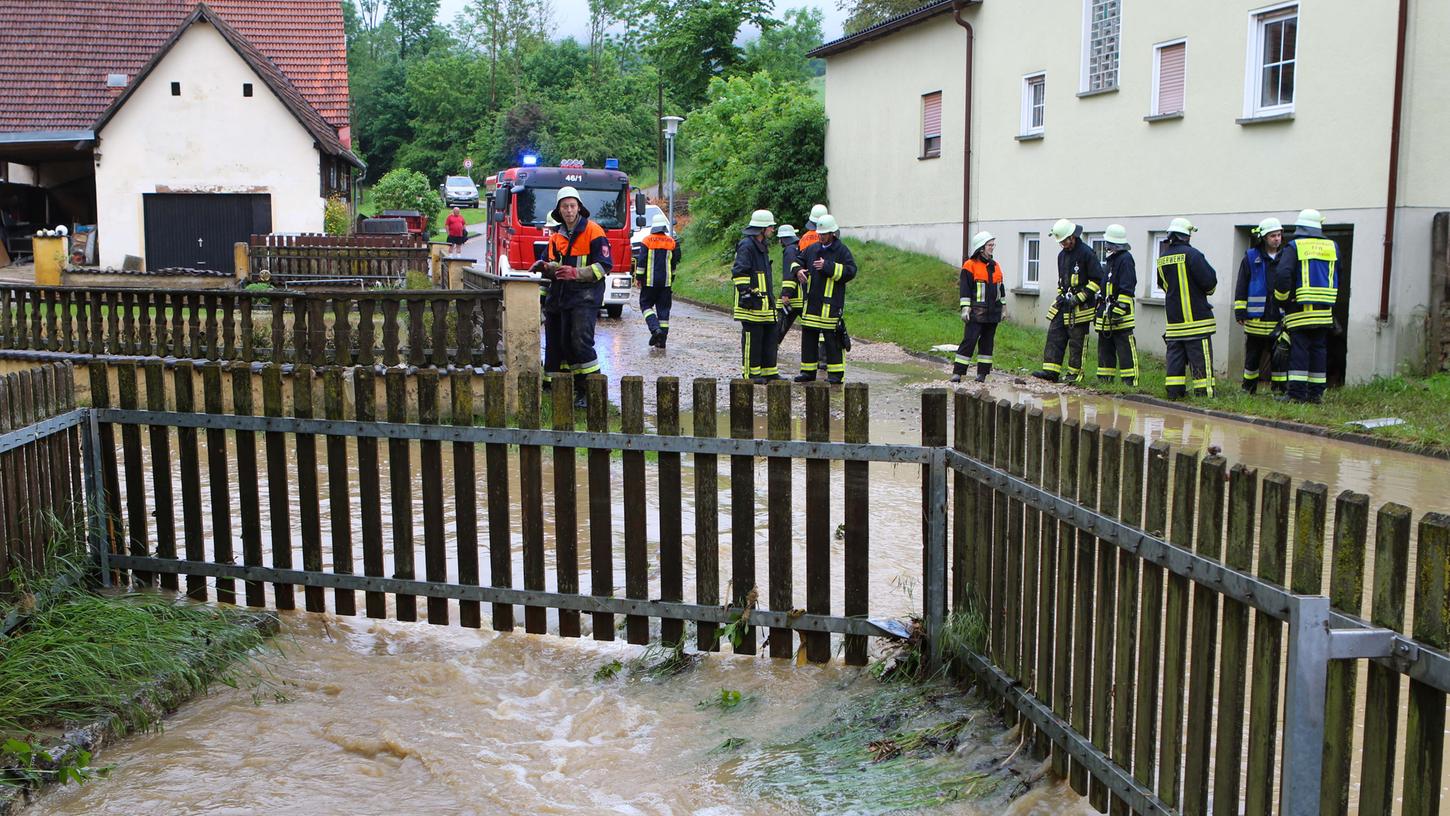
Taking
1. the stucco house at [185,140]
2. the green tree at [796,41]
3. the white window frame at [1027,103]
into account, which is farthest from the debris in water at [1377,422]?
the green tree at [796,41]

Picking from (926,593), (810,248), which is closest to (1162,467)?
(926,593)

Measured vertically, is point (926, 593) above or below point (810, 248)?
below

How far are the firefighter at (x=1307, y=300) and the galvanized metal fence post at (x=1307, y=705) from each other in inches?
482

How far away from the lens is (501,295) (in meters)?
12.2

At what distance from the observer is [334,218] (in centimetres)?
3222

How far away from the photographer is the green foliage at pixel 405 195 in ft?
203

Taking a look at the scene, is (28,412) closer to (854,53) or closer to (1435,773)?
(1435,773)

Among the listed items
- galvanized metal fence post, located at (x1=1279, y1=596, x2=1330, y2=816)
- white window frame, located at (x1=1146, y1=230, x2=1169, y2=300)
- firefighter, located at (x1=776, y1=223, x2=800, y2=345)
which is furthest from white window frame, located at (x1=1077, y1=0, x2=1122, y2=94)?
galvanized metal fence post, located at (x1=1279, y1=596, x2=1330, y2=816)

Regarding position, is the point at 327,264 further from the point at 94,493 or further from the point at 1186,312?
the point at 94,493

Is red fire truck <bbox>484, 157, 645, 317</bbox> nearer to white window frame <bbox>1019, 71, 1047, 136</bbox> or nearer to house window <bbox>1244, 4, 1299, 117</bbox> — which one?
white window frame <bbox>1019, 71, 1047, 136</bbox>

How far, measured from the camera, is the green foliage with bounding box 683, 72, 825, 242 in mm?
33875

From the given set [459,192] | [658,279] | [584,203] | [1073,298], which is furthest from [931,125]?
[459,192]

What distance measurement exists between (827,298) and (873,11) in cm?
4600

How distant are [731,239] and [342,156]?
9.97 meters
